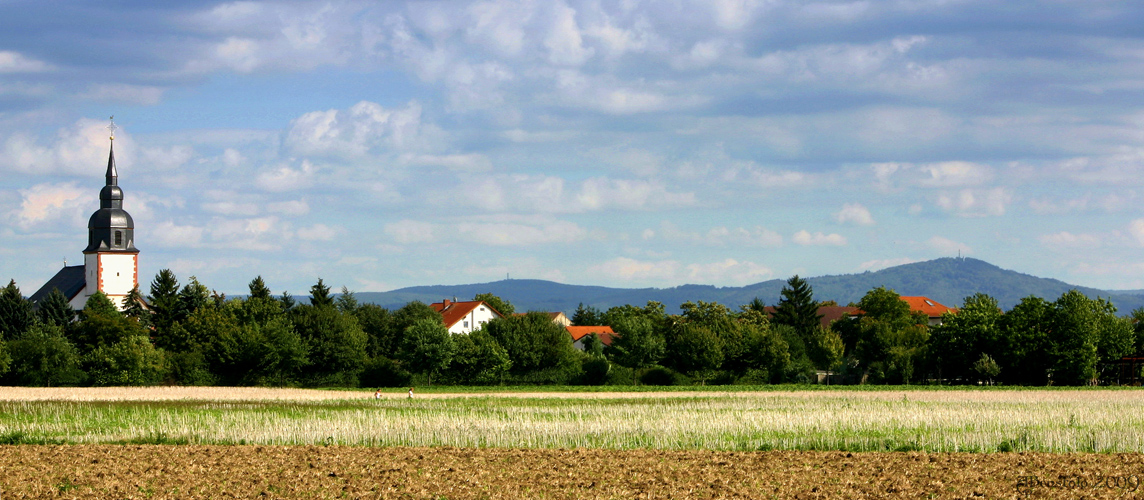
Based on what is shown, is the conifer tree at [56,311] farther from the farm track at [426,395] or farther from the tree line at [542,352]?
the farm track at [426,395]

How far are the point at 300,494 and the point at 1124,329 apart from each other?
90.0 metres

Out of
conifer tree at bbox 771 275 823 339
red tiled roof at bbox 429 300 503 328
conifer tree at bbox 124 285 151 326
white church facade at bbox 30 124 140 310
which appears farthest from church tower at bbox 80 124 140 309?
conifer tree at bbox 771 275 823 339

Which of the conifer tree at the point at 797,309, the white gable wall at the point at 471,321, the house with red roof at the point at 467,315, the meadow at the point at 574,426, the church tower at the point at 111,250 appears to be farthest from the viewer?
the white gable wall at the point at 471,321

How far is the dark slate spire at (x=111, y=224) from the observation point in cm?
14688

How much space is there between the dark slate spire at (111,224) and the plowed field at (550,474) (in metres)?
128

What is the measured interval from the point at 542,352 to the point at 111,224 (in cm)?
8077

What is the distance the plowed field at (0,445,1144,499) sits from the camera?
71.4 feet

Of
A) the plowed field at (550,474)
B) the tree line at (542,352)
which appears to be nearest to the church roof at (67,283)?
the tree line at (542,352)

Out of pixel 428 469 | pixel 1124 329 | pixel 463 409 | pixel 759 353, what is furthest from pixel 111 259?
pixel 428 469

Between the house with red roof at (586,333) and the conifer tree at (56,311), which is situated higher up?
the conifer tree at (56,311)

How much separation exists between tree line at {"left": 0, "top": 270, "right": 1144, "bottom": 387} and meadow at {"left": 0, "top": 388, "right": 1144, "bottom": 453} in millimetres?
27262

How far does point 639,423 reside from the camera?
132 ft

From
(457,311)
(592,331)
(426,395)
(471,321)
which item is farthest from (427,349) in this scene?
(457,311)

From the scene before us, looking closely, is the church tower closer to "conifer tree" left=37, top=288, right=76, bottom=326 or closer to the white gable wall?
"conifer tree" left=37, top=288, right=76, bottom=326
